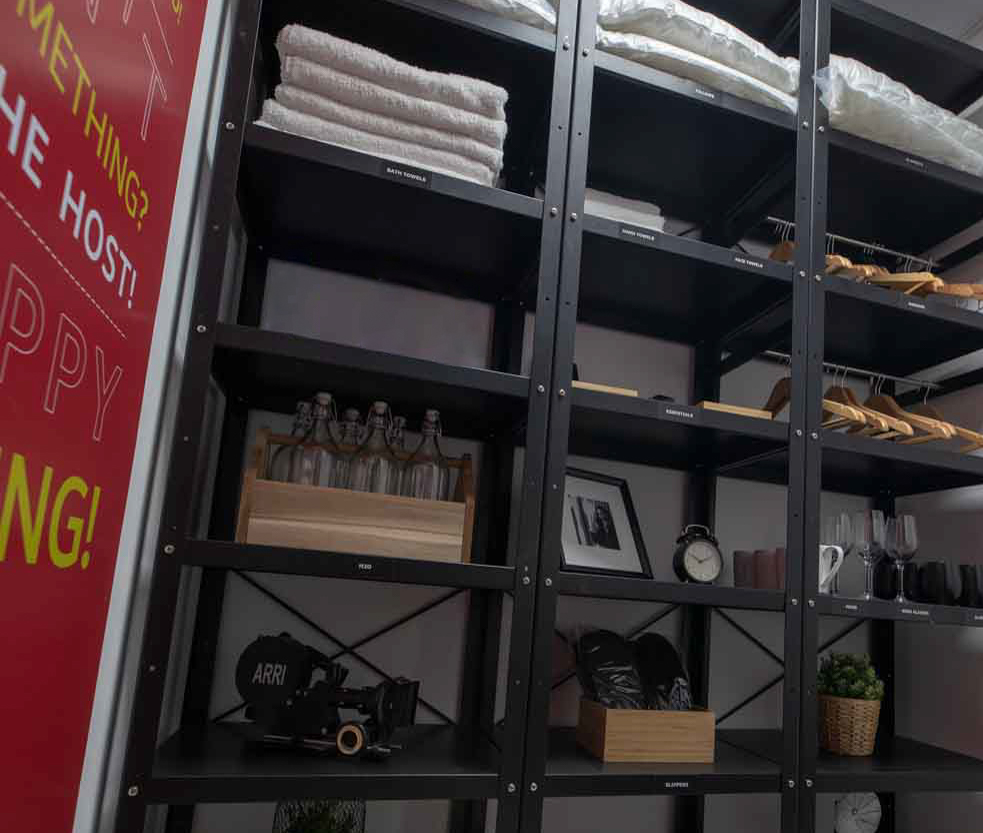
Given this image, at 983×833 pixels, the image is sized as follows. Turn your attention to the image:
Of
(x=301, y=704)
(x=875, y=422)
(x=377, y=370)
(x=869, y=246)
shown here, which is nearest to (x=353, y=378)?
(x=377, y=370)

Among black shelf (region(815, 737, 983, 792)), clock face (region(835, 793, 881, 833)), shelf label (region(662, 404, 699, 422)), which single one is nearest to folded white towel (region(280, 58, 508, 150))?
shelf label (region(662, 404, 699, 422))

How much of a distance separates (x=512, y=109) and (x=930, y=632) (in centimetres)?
187

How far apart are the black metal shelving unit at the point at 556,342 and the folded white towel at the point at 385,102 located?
0.37ft

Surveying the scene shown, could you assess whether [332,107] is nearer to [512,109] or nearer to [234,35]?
[234,35]

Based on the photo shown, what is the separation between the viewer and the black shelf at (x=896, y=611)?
64.5 inches

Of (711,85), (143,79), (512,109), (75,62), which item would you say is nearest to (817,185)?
(711,85)

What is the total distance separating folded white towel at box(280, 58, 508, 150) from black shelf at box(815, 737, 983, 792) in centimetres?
153

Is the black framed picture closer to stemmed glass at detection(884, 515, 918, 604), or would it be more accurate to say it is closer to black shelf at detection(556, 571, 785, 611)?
black shelf at detection(556, 571, 785, 611)

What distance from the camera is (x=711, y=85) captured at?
1.70 metres

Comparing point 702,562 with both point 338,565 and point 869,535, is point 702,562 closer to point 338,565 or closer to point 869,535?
point 869,535

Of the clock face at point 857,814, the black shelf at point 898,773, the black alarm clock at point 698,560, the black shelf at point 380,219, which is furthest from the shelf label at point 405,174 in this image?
the clock face at point 857,814

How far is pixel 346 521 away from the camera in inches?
54.8

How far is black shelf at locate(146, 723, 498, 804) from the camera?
1.21 meters

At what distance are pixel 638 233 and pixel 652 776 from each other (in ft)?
3.64
